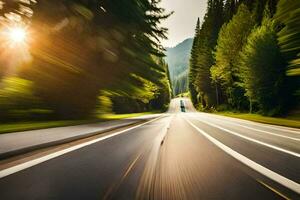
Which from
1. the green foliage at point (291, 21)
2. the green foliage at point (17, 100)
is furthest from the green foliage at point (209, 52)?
the green foliage at point (17, 100)

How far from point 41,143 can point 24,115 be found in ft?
27.1

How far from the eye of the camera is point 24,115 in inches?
651

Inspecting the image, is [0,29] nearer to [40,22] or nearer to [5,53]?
[5,53]

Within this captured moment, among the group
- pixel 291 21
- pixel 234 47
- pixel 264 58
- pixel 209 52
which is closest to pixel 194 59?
pixel 209 52

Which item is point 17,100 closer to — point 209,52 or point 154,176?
point 154,176

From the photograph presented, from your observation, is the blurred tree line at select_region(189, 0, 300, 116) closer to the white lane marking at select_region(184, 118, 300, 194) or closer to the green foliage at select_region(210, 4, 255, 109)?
the green foliage at select_region(210, 4, 255, 109)

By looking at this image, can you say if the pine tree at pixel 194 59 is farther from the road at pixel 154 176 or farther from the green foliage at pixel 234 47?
the road at pixel 154 176

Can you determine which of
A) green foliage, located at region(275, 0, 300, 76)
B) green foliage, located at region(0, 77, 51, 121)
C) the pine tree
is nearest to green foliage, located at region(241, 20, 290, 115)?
green foliage, located at region(275, 0, 300, 76)

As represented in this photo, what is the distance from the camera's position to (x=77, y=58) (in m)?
22.7

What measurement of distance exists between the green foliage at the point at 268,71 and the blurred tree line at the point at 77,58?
15170mm

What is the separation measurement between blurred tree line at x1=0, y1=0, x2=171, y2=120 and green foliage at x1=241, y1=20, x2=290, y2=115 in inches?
597

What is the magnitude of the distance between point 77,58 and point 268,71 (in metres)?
26.6

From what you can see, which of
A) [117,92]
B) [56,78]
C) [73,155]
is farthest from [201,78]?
[73,155]

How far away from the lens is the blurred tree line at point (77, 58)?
1739 centimetres
